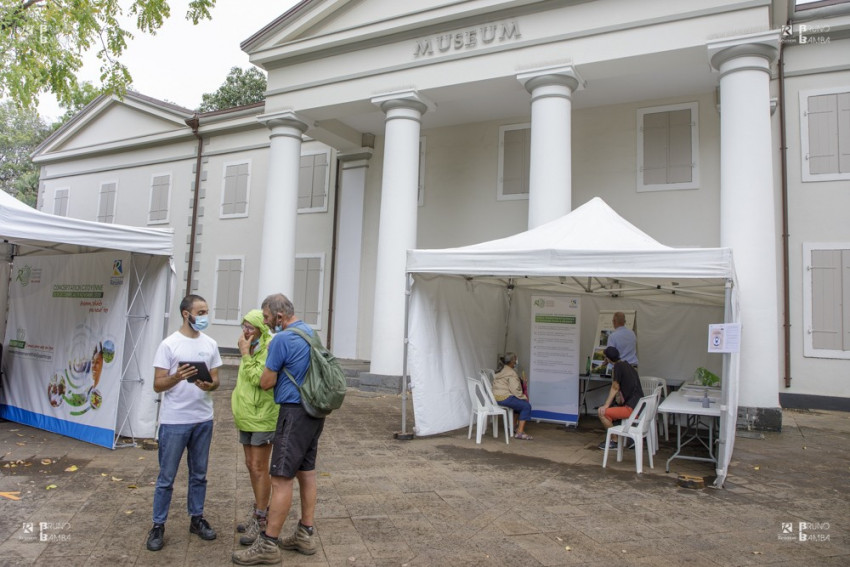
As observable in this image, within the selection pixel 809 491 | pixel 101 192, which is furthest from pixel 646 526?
pixel 101 192

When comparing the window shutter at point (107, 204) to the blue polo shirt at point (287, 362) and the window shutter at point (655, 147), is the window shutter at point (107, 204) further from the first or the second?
the blue polo shirt at point (287, 362)

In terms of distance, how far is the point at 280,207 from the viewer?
1199 cm

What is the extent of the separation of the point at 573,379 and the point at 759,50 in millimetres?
5101

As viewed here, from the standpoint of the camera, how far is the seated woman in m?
7.17

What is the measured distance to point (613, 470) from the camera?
580 centimetres

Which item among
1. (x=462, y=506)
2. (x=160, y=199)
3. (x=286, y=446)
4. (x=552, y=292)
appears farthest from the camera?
(x=160, y=199)

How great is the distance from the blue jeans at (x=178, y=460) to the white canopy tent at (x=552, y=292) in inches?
131

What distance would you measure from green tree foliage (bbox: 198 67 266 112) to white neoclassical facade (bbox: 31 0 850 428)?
45.7 ft

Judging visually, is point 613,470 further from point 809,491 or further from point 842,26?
point 842,26

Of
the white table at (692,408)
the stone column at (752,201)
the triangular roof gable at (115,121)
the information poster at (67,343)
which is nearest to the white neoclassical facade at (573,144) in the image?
the stone column at (752,201)

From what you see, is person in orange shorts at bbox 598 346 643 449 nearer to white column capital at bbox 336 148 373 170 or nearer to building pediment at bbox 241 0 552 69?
building pediment at bbox 241 0 552 69

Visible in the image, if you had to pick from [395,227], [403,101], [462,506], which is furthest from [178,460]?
[403,101]

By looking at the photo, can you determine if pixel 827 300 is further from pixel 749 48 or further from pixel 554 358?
pixel 554 358

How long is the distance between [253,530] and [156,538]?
0.55 metres
